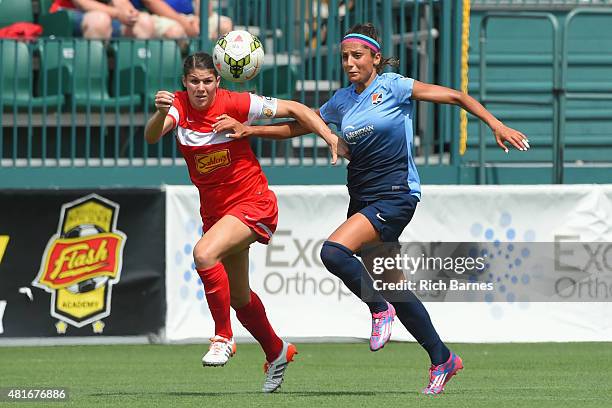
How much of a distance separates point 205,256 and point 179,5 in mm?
7026

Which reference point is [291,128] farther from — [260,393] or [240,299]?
[260,393]

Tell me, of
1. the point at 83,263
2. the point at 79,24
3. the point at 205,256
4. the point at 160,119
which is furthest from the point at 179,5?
the point at 205,256

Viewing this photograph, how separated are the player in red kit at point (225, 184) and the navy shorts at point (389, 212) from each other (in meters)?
0.44

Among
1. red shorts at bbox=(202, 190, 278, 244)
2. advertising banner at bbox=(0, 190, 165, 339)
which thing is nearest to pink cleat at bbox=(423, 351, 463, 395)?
red shorts at bbox=(202, 190, 278, 244)

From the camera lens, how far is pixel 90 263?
1252 centimetres

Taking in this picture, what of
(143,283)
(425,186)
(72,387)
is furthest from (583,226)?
(72,387)

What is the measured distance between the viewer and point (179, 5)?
14.8 m

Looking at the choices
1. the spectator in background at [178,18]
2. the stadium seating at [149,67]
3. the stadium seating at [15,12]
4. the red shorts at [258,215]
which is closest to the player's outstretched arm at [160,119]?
the red shorts at [258,215]

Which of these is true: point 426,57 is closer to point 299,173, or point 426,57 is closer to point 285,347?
point 299,173

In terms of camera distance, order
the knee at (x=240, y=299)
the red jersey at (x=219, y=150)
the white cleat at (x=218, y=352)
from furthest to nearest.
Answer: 1. the knee at (x=240, y=299)
2. the red jersey at (x=219, y=150)
3. the white cleat at (x=218, y=352)

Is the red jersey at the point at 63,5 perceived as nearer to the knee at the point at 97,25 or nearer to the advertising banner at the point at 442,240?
the knee at the point at 97,25

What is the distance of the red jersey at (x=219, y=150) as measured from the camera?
852 centimetres

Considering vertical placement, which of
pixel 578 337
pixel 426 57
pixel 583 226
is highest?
pixel 426 57

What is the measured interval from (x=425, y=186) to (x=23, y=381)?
455cm
